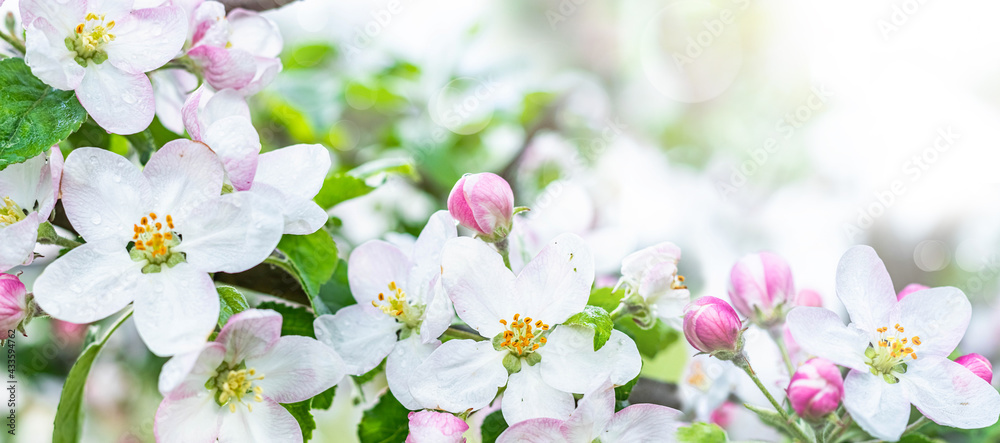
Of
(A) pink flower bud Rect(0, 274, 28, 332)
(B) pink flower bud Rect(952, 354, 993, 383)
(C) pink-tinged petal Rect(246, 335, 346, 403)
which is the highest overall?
(B) pink flower bud Rect(952, 354, 993, 383)

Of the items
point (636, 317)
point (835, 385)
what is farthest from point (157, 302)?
point (835, 385)

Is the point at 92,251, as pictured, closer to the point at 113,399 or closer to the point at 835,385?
the point at 835,385

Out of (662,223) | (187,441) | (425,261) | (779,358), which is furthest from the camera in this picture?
(662,223)

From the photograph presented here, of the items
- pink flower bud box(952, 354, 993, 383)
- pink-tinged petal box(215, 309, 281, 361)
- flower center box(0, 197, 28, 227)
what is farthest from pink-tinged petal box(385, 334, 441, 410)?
pink flower bud box(952, 354, 993, 383)

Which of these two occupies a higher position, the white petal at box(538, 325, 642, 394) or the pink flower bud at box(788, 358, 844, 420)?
the pink flower bud at box(788, 358, 844, 420)

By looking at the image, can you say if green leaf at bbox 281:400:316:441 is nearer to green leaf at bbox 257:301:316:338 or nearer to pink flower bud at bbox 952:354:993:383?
green leaf at bbox 257:301:316:338

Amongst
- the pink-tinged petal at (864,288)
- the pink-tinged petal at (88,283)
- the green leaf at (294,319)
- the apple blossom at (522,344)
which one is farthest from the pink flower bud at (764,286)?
the pink-tinged petal at (88,283)

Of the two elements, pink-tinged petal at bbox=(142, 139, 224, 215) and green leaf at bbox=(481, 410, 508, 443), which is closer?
pink-tinged petal at bbox=(142, 139, 224, 215)
